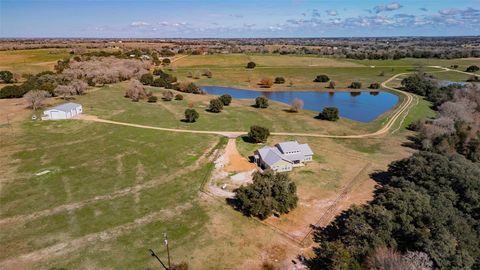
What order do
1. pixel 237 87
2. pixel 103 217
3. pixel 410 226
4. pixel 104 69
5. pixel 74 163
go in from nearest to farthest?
pixel 410 226 < pixel 103 217 < pixel 74 163 < pixel 104 69 < pixel 237 87

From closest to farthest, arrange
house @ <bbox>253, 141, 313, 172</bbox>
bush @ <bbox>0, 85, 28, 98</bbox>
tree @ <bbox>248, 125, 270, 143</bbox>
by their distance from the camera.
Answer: house @ <bbox>253, 141, 313, 172</bbox>
tree @ <bbox>248, 125, 270, 143</bbox>
bush @ <bbox>0, 85, 28, 98</bbox>

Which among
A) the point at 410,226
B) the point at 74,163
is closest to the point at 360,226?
the point at 410,226

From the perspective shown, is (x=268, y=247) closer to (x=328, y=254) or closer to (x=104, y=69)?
(x=328, y=254)

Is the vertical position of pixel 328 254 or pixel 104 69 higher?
pixel 104 69

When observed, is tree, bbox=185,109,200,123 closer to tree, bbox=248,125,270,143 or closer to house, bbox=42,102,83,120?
tree, bbox=248,125,270,143

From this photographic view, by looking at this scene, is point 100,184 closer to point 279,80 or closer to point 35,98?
point 35,98

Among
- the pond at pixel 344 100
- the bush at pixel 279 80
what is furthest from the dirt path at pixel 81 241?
the bush at pixel 279 80

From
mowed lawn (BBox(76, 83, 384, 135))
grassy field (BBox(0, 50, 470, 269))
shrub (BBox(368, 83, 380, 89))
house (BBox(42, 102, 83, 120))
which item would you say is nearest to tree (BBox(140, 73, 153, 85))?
mowed lawn (BBox(76, 83, 384, 135))

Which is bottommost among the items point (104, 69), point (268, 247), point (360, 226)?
point (268, 247)
